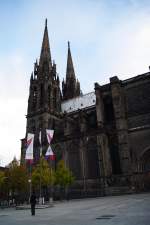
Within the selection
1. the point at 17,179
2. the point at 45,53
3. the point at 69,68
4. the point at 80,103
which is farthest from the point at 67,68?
the point at 17,179

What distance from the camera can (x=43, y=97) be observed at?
5506 cm

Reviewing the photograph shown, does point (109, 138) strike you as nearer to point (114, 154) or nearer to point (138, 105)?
point (114, 154)

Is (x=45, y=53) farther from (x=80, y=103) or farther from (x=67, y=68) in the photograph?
(x=80, y=103)

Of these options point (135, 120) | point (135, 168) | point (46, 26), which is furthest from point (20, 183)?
point (46, 26)

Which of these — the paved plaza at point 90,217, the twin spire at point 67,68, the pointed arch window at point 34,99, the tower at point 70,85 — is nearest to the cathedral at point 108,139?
the pointed arch window at point 34,99

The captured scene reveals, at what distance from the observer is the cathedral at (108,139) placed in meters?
35.8

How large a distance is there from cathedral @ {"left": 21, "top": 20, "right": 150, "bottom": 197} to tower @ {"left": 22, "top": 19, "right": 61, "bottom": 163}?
234 millimetres

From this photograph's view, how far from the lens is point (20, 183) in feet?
127

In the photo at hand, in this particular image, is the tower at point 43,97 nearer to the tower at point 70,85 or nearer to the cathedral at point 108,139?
the cathedral at point 108,139

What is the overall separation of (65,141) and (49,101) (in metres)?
13.2

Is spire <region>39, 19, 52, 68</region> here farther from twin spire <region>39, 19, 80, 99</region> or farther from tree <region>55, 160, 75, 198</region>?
tree <region>55, 160, 75, 198</region>

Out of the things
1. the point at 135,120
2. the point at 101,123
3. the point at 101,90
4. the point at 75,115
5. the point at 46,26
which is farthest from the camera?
the point at 46,26

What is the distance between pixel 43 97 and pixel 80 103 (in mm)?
8829

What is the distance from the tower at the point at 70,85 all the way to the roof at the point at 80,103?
7270 millimetres
